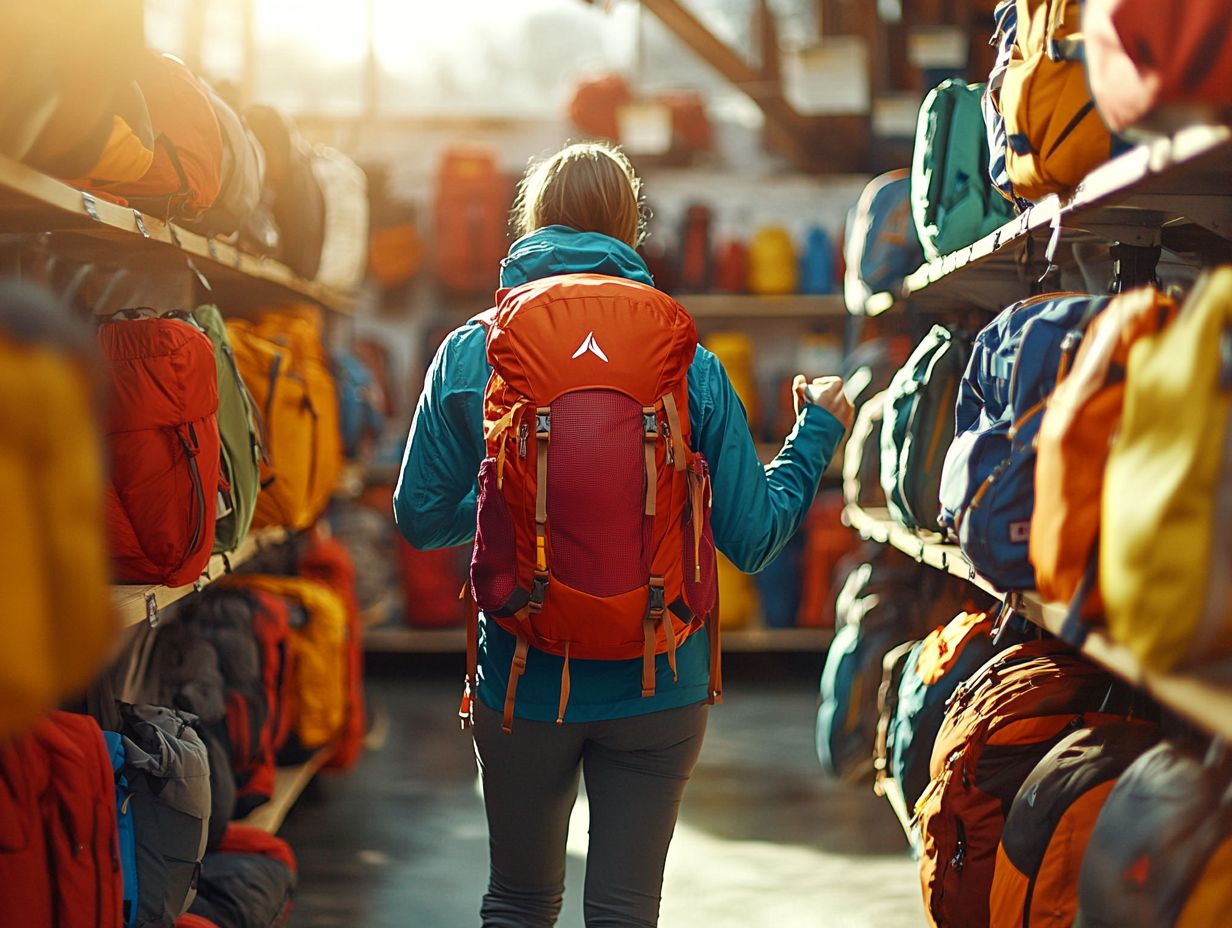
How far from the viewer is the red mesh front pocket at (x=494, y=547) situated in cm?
193

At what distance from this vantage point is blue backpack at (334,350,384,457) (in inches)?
177

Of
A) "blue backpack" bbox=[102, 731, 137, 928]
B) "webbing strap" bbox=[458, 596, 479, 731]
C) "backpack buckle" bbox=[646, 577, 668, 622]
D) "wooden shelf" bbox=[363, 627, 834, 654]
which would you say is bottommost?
"wooden shelf" bbox=[363, 627, 834, 654]

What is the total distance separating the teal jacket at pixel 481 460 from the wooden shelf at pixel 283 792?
1461 mm

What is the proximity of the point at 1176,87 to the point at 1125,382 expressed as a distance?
1.13ft

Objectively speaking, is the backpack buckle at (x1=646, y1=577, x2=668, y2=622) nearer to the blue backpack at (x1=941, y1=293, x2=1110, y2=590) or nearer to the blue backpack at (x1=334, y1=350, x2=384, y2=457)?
the blue backpack at (x1=941, y1=293, x2=1110, y2=590)

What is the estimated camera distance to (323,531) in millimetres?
4699

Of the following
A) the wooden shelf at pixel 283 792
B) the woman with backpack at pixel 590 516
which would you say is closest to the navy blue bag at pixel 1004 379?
the woman with backpack at pixel 590 516

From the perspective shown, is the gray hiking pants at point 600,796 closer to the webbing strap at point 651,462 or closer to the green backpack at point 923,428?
the webbing strap at point 651,462

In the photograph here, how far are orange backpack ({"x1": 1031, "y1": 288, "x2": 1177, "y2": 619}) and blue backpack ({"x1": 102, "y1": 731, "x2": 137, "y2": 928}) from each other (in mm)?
1580

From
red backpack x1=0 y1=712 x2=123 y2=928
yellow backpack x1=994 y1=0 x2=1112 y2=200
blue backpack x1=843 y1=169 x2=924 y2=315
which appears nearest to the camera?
red backpack x1=0 y1=712 x2=123 y2=928

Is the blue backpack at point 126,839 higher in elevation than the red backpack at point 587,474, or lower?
lower

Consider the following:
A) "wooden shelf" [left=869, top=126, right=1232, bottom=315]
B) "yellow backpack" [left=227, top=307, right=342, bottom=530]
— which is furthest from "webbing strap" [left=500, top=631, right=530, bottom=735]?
"yellow backpack" [left=227, top=307, right=342, bottom=530]

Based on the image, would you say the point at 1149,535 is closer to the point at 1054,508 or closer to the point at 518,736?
the point at 1054,508

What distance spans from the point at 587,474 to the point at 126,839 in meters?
1.07
